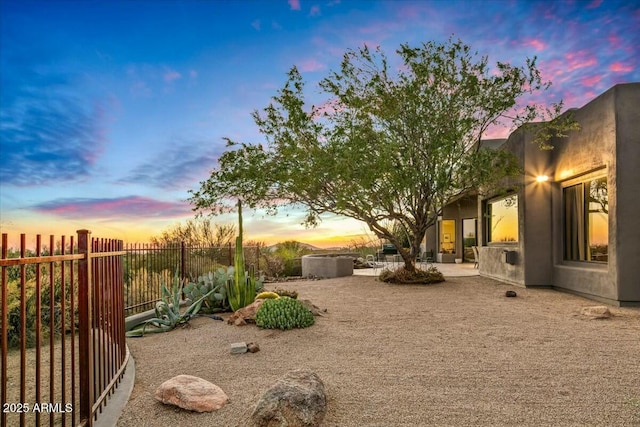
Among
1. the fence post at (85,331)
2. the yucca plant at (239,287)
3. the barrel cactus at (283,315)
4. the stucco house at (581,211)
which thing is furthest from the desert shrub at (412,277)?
the fence post at (85,331)

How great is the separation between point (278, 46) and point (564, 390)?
27.3 ft

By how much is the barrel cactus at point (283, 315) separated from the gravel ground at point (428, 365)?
0.15 metres

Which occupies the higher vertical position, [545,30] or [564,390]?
[545,30]

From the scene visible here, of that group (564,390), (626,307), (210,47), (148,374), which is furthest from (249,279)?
(626,307)

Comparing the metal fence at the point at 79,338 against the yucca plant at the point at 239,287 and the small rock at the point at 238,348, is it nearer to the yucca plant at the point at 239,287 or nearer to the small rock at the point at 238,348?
the small rock at the point at 238,348

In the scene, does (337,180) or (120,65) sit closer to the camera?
(120,65)

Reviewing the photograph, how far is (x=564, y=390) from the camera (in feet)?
13.2

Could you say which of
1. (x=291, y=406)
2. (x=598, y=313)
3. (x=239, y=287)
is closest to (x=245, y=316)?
(x=239, y=287)

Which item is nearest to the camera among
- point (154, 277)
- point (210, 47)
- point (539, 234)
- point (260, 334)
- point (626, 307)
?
point (260, 334)

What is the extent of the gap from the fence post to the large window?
9.27 meters

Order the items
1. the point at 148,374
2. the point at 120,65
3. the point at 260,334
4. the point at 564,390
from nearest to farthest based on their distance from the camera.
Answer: the point at 564,390 < the point at 148,374 < the point at 260,334 < the point at 120,65

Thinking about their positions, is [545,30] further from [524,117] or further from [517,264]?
[517,264]

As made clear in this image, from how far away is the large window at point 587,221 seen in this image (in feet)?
30.3

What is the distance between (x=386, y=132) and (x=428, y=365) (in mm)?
8257
